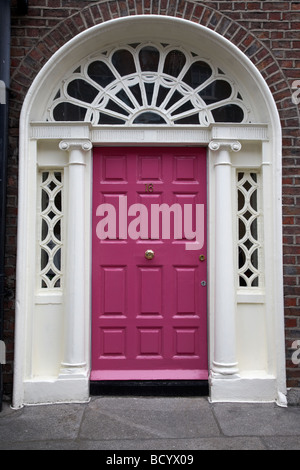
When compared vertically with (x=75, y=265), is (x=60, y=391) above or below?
below

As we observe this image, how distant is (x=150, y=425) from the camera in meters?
3.08

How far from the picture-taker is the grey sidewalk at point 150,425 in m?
2.81

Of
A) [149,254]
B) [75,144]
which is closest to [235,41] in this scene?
[75,144]

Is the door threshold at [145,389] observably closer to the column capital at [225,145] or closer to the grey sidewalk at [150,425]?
the grey sidewalk at [150,425]

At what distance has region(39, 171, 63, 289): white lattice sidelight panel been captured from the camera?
369cm

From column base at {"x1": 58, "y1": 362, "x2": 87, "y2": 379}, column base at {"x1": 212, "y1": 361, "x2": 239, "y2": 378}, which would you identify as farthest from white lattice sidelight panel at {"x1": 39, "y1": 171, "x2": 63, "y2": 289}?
column base at {"x1": 212, "y1": 361, "x2": 239, "y2": 378}

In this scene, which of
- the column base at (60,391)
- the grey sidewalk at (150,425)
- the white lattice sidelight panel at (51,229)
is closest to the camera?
the grey sidewalk at (150,425)

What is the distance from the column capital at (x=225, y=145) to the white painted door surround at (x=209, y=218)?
0.04ft

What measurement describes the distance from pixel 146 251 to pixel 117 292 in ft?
1.61

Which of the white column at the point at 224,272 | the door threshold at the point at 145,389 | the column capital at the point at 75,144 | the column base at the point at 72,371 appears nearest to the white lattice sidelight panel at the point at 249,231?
the white column at the point at 224,272

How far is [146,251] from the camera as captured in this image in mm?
3732

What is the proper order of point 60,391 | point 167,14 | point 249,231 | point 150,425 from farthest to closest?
point 249,231 < point 167,14 < point 60,391 < point 150,425

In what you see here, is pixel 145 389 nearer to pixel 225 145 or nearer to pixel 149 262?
pixel 149 262

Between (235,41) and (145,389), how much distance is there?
11.2 feet
